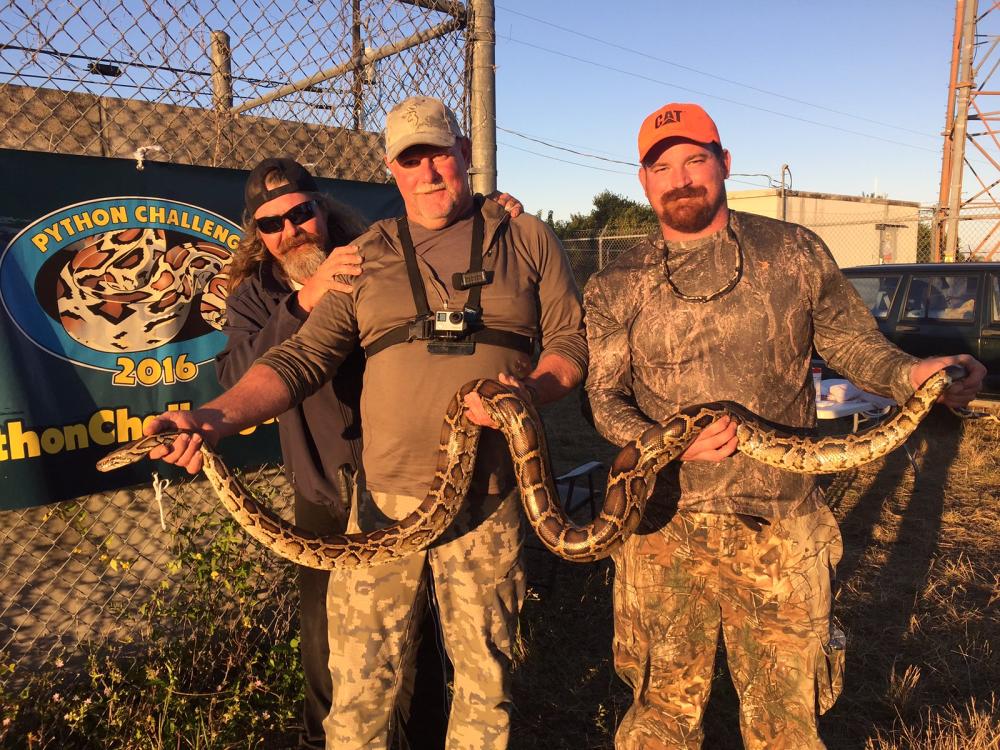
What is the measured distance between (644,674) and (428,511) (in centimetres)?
137

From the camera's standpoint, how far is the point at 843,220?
3161 cm

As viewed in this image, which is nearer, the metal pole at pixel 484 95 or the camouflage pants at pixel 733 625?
the camouflage pants at pixel 733 625

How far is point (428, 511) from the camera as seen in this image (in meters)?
3.19

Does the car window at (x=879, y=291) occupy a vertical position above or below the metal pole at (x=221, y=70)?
below

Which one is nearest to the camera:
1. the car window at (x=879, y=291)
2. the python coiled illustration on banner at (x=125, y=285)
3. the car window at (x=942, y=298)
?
the python coiled illustration on banner at (x=125, y=285)

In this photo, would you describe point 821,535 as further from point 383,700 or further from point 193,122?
point 193,122

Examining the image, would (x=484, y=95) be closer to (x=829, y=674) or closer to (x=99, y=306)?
(x=99, y=306)

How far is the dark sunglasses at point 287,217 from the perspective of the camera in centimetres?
391

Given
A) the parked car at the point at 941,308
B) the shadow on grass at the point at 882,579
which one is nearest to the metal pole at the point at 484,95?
the shadow on grass at the point at 882,579

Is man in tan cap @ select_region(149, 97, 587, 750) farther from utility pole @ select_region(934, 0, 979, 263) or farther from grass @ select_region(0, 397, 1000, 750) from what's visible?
utility pole @ select_region(934, 0, 979, 263)

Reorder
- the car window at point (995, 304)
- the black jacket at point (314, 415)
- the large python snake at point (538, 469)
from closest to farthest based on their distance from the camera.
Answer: the large python snake at point (538, 469), the black jacket at point (314, 415), the car window at point (995, 304)

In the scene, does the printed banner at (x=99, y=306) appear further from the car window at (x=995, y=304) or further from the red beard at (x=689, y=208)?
the car window at (x=995, y=304)

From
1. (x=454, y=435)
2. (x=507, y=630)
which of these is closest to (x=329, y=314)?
(x=454, y=435)

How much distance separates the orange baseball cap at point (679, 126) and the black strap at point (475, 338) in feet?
3.48
